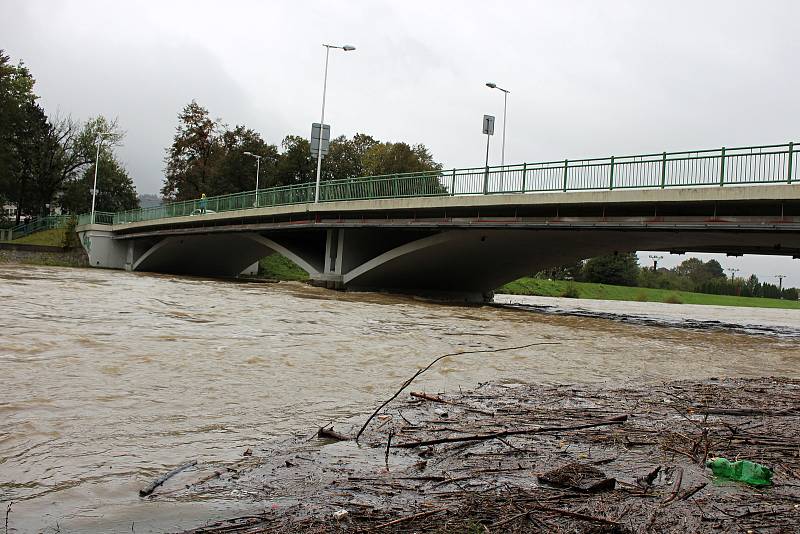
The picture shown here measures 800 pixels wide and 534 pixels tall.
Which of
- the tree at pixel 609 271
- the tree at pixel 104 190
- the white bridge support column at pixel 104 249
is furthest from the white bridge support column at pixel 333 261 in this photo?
the tree at pixel 609 271

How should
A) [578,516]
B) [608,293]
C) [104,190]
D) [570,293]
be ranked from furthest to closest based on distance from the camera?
[104,190] < [608,293] < [570,293] < [578,516]

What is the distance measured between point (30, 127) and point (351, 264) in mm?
54947

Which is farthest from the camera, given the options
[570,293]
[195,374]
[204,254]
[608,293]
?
[608,293]

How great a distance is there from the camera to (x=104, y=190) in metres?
87.3

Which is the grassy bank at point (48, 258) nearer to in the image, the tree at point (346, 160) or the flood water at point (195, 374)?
the tree at point (346, 160)

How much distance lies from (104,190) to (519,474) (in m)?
91.6

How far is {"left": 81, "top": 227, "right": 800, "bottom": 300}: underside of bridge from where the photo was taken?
2575cm

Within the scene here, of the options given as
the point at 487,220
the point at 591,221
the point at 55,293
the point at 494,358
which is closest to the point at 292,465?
the point at 494,358

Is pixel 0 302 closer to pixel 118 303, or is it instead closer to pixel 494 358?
pixel 118 303

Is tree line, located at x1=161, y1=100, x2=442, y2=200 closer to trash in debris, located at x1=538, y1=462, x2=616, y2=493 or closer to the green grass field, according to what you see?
the green grass field

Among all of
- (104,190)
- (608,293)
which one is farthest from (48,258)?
(608,293)

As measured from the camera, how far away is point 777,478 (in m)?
3.93

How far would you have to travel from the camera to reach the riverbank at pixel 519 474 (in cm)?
325

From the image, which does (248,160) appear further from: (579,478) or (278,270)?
(579,478)
